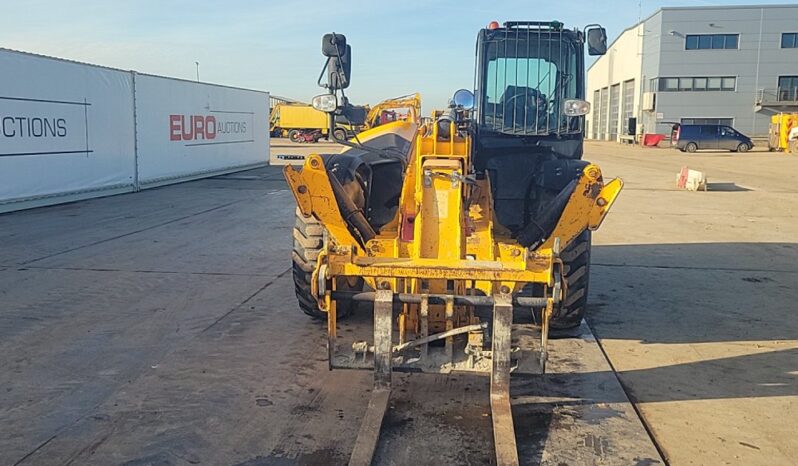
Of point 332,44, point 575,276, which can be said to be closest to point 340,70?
point 332,44

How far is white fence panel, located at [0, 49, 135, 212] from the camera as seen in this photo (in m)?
13.9

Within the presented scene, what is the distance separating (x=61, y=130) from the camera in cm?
1546

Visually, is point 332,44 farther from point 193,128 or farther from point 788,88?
point 788,88

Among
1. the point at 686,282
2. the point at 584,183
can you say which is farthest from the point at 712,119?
the point at 584,183

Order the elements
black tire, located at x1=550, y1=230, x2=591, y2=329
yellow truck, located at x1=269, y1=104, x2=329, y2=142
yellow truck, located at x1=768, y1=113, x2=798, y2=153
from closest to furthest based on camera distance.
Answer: black tire, located at x1=550, y1=230, x2=591, y2=329
yellow truck, located at x1=768, y1=113, x2=798, y2=153
yellow truck, located at x1=269, y1=104, x2=329, y2=142

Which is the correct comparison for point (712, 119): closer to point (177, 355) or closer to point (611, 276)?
point (611, 276)

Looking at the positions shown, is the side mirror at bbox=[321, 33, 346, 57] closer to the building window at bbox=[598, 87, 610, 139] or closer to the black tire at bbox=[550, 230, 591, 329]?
the black tire at bbox=[550, 230, 591, 329]

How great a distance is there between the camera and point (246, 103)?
1038 inches

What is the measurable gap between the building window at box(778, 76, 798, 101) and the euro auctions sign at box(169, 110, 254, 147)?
140 ft

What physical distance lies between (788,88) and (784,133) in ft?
51.1

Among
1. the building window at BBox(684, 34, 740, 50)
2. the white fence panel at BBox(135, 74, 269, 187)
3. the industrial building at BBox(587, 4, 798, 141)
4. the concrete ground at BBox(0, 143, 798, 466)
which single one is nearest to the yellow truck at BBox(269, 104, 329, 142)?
the white fence panel at BBox(135, 74, 269, 187)

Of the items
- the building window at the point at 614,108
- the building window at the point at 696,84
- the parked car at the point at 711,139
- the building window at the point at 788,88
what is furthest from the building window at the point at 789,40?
the parked car at the point at 711,139

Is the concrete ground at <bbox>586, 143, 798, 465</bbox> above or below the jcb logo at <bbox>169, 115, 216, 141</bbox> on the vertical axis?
below

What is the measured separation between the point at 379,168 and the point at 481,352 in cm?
301
